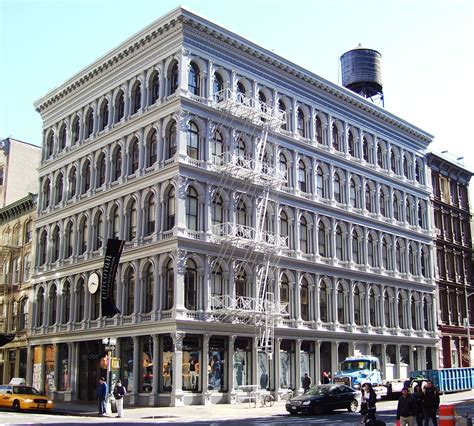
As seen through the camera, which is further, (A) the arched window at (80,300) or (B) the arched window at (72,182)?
(B) the arched window at (72,182)

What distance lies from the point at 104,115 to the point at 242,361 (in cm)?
1981

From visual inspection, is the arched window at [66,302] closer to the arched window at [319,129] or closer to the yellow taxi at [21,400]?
the yellow taxi at [21,400]

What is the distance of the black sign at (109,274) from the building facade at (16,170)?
26.2 metres

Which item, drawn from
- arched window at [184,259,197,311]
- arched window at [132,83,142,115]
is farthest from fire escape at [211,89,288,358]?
arched window at [132,83,142,115]

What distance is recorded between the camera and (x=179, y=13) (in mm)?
41531

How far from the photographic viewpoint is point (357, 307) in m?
52.3

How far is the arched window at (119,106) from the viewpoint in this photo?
47.2 m

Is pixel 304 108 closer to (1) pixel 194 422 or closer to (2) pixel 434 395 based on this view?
(1) pixel 194 422

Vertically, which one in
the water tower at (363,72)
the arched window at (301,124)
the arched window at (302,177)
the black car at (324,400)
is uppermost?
the water tower at (363,72)

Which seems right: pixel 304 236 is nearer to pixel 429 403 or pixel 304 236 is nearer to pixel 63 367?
pixel 63 367

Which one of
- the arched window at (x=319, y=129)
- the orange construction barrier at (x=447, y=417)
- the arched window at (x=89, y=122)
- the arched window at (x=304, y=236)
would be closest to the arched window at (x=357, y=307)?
the arched window at (x=304, y=236)

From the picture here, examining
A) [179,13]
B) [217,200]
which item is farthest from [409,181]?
[179,13]

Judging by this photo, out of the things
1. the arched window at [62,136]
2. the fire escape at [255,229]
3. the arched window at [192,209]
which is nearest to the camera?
the arched window at [192,209]

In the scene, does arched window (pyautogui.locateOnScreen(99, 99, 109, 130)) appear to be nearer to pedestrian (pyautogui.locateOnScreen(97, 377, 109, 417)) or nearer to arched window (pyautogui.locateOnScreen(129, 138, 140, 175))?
arched window (pyautogui.locateOnScreen(129, 138, 140, 175))
